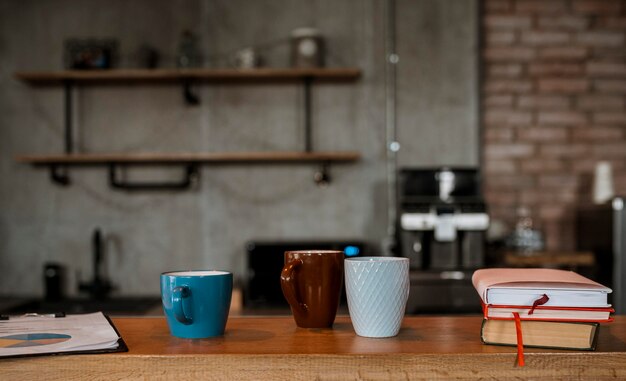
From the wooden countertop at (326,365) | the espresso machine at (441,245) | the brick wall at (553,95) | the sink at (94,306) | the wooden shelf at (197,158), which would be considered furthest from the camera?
the brick wall at (553,95)

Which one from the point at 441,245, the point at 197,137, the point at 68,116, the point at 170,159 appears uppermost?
the point at 68,116

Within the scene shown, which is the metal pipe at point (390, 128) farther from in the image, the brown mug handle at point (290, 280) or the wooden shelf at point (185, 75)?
the brown mug handle at point (290, 280)

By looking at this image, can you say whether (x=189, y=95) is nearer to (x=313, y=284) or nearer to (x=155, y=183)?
(x=155, y=183)

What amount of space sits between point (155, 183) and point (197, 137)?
33 cm

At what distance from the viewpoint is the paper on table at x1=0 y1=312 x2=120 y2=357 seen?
0.97 m

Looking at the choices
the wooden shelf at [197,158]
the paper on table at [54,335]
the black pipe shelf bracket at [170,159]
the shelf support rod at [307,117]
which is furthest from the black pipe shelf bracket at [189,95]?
the paper on table at [54,335]

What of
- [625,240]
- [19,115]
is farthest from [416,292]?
[19,115]

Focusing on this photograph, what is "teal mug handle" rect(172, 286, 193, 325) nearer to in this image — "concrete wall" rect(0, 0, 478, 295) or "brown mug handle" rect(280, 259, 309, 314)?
"brown mug handle" rect(280, 259, 309, 314)

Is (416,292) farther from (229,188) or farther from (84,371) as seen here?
(84,371)

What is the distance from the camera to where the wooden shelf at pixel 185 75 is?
11.0ft

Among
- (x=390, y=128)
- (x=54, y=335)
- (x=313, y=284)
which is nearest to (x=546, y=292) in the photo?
(x=313, y=284)

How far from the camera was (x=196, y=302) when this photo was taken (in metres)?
1.05

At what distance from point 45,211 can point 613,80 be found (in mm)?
3115

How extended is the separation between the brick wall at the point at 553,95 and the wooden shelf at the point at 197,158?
84 centimetres
